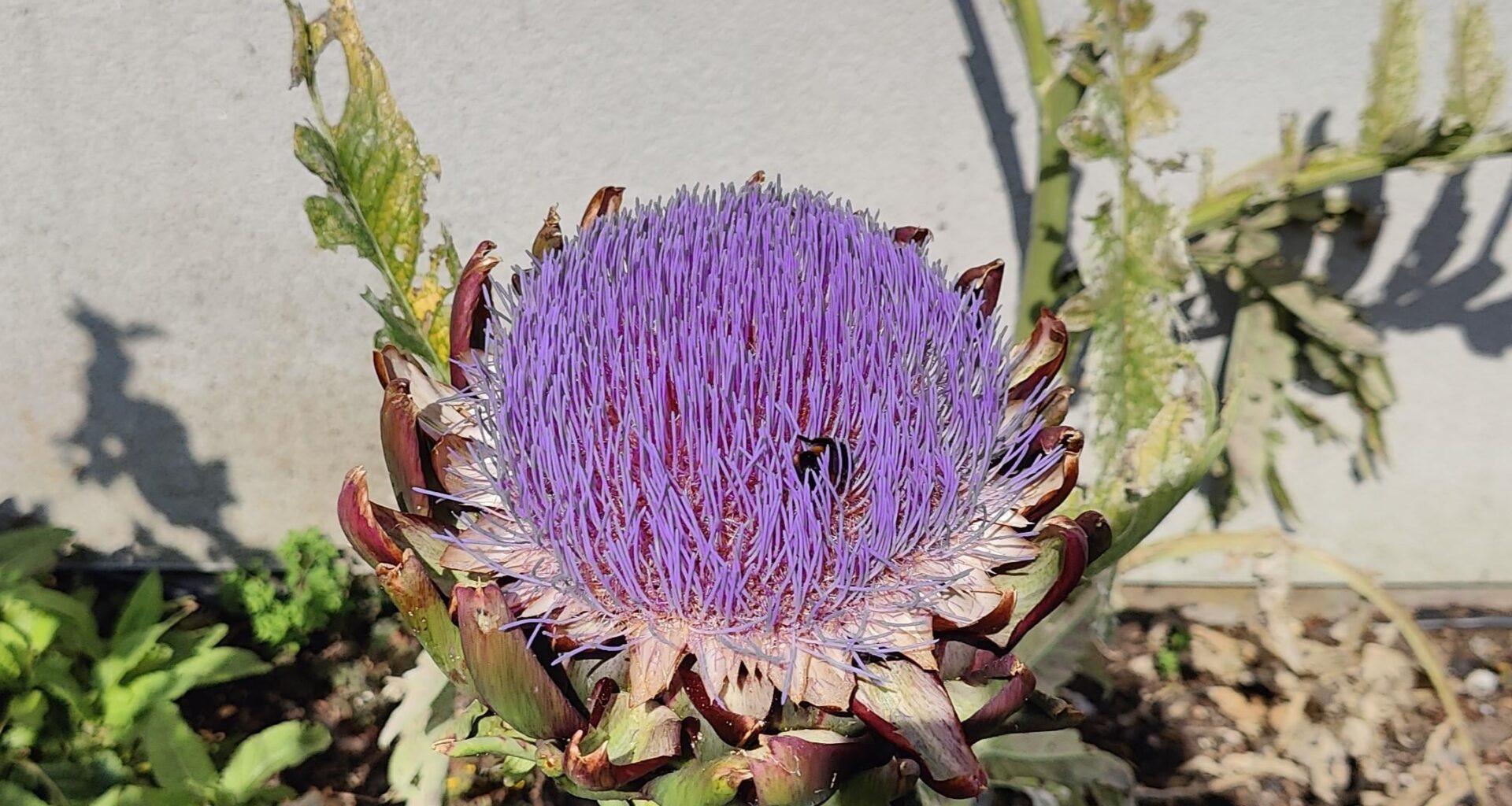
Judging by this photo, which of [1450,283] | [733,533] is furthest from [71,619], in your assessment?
[1450,283]

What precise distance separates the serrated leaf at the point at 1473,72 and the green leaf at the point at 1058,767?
68 cm

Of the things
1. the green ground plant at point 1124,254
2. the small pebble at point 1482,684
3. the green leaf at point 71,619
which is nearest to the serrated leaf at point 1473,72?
the green ground plant at point 1124,254

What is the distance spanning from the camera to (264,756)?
3.05 ft

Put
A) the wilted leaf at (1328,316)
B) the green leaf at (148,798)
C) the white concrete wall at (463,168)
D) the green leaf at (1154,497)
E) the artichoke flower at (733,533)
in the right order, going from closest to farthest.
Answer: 1. the artichoke flower at (733,533)
2. the green leaf at (1154,497)
3. the green leaf at (148,798)
4. the white concrete wall at (463,168)
5. the wilted leaf at (1328,316)

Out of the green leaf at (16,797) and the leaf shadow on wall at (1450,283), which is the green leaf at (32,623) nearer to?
the green leaf at (16,797)

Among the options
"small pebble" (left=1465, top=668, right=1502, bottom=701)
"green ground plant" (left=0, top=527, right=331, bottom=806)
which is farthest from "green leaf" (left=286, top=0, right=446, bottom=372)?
"small pebble" (left=1465, top=668, right=1502, bottom=701)

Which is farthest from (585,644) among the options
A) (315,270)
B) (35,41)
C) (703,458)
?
(35,41)

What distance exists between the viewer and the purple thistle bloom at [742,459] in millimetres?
549

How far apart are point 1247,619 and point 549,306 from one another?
120cm

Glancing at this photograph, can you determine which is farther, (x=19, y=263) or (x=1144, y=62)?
(x=19, y=263)

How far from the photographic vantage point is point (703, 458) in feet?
1.79

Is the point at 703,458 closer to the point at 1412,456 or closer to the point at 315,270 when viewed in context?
the point at 315,270

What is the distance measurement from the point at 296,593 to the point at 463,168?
0.58m

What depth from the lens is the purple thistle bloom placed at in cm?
55
